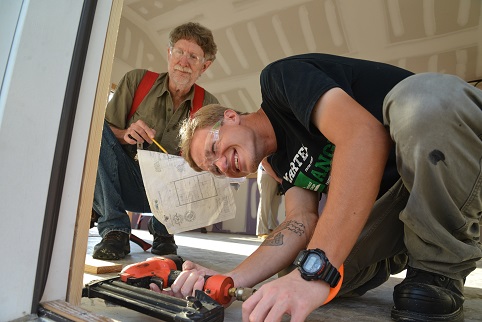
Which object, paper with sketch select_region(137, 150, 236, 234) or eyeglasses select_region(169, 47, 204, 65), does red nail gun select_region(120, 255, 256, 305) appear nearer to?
paper with sketch select_region(137, 150, 236, 234)

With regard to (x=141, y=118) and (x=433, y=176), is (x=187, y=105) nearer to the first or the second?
(x=141, y=118)

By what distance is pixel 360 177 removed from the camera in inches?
31.1

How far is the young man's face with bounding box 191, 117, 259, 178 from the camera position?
1304mm

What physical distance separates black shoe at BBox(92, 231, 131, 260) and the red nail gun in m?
0.73

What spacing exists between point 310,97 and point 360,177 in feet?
0.80

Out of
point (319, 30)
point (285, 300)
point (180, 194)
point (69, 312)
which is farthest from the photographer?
point (319, 30)

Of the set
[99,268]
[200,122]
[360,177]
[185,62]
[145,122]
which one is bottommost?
[99,268]

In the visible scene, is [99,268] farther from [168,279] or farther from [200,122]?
[200,122]

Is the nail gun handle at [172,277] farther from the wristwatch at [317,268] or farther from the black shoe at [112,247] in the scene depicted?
the black shoe at [112,247]

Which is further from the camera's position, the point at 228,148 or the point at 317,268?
the point at 228,148

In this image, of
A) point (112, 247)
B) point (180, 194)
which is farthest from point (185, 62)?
point (112, 247)

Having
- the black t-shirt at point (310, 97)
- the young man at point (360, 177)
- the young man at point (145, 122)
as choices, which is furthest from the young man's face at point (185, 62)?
the black t-shirt at point (310, 97)

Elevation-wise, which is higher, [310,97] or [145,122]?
[145,122]

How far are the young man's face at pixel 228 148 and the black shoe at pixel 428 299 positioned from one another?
24.2 inches
